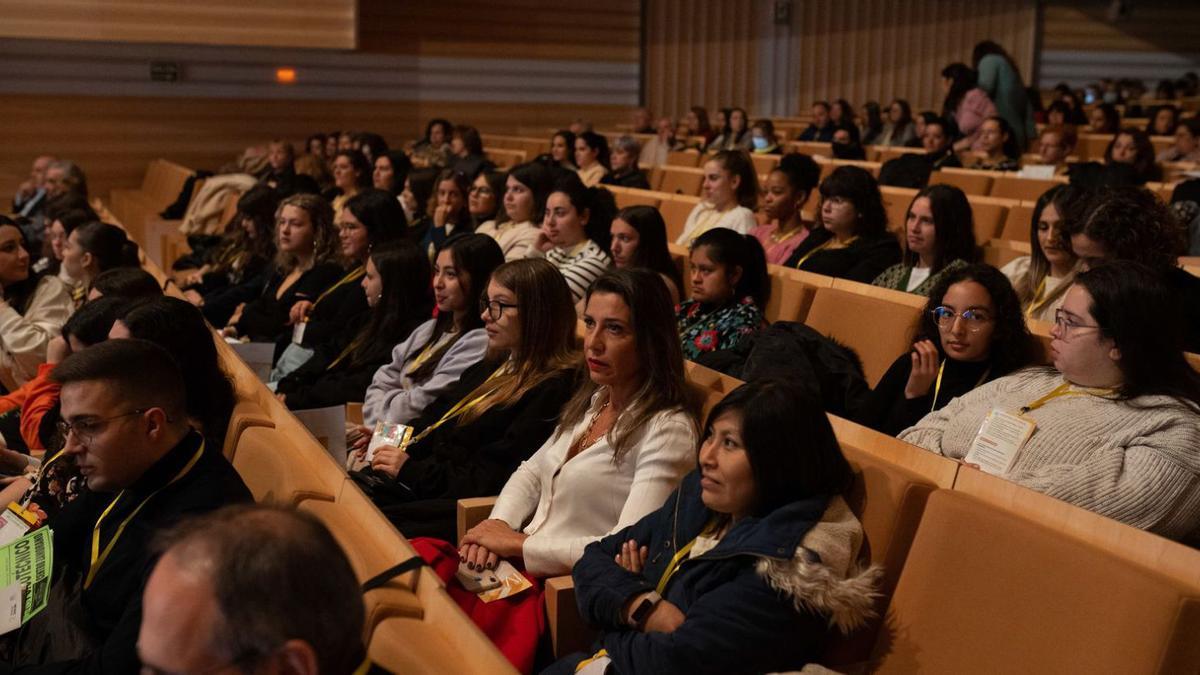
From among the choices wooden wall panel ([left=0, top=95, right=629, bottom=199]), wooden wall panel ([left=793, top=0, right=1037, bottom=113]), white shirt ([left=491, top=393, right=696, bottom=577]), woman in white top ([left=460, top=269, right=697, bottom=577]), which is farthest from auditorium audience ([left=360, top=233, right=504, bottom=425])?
wooden wall panel ([left=793, top=0, right=1037, bottom=113])

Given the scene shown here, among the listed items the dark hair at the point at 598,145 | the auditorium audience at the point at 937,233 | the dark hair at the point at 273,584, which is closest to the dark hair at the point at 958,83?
the dark hair at the point at 598,145

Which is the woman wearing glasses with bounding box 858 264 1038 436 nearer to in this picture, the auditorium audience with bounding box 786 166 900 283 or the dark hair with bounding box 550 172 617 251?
the auditorium audience with bounding box 786 166 900 283

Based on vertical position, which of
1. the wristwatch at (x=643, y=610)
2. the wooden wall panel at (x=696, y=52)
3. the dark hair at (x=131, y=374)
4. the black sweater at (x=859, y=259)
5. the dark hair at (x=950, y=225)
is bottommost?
the wristwatch at (x=643, y=610)

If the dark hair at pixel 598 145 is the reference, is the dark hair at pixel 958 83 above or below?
above

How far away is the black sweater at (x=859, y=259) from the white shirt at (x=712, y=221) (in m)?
0.56

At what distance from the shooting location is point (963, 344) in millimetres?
2473

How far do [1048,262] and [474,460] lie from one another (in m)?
1.71

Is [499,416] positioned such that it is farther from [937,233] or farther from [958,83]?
[958,83]

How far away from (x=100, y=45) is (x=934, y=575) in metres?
11.3

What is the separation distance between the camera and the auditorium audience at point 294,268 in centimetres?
438

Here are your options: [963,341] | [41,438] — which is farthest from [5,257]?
[963,341]

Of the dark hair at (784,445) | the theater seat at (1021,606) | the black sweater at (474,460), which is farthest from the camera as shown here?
the black sweater at (474,460)

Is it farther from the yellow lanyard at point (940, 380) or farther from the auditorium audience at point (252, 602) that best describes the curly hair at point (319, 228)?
the auditorium audience at point (252, 602)

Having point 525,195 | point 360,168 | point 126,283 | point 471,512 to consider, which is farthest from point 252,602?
point 360,168
